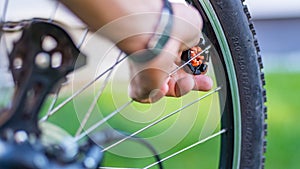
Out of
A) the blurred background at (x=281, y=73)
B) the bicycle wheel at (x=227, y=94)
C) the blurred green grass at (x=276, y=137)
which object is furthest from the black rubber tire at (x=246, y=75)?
the blurred background at (x=281, y=73)

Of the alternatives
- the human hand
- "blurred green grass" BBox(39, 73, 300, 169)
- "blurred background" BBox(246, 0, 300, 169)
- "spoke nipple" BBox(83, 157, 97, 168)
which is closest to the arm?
the human hand

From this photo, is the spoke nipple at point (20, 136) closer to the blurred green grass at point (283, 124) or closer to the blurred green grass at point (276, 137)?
the blurred green grass at point (276, 137)

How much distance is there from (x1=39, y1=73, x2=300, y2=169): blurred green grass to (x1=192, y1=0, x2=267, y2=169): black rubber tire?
1.40 ft

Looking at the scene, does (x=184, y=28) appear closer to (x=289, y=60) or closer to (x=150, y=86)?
(x=150, y=86)

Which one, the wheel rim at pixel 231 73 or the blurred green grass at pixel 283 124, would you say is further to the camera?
the blurred green grass at pixel 283 124

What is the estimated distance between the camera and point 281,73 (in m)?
2.90

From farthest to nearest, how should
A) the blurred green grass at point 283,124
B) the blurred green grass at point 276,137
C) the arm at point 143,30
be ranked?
the blurred green grass at point 283,124
the blurred green grass at point 276,137
the arm at point 143,30

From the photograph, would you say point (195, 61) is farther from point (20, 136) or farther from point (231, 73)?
point (20, 136)

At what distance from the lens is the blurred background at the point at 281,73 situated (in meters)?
1.77

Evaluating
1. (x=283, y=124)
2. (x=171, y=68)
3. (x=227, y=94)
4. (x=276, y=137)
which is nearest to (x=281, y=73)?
(x=283, y=124)

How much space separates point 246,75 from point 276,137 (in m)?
1.01

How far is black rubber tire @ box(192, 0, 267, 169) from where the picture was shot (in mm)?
867

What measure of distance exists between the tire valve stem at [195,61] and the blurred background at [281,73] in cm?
78

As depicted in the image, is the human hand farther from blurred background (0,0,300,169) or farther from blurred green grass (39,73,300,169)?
blurred green grass (39,73,300,169)
